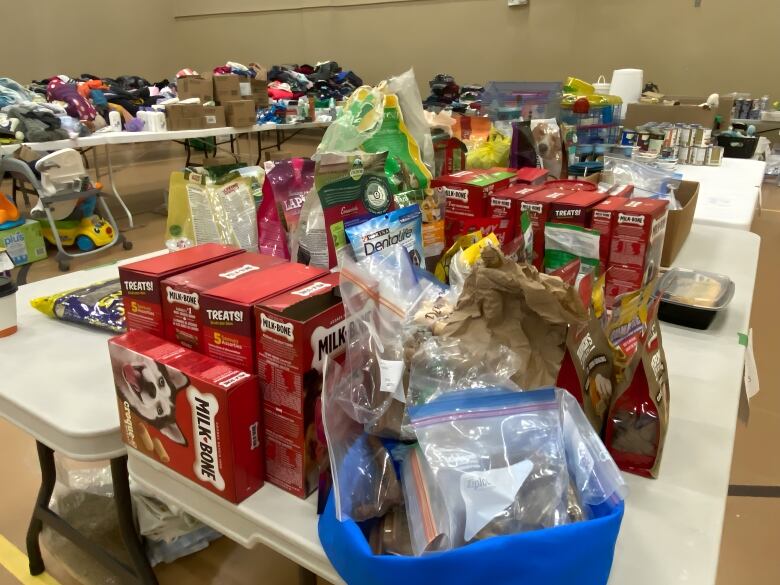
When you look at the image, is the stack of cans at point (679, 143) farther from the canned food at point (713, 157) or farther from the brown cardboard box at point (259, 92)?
the brown cardboard box at point (259, 92)

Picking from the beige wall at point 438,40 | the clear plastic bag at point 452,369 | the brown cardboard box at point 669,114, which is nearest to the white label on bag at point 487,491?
the clear plastic bag at point 452,369

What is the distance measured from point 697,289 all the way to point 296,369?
103cm

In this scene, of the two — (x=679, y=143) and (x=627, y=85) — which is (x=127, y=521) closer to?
(x=679, y=143)

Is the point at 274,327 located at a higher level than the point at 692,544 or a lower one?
higher

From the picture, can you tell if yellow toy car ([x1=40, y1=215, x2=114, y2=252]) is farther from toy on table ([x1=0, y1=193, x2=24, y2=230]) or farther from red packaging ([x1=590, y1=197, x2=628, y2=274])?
red packaging ([x1=590, y1=197, x2=628, y2=274])

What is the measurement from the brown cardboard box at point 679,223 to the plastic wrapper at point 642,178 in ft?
0.12

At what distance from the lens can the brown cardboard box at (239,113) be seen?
15.7 feet

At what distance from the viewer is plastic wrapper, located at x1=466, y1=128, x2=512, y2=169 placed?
173 cm

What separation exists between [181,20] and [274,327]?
12318mm

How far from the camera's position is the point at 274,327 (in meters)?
0.71

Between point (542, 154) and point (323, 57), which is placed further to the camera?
point (323, 57)

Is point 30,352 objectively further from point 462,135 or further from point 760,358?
point 760,358

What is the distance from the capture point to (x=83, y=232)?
3.84 meters

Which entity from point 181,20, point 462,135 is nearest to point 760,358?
point 462,135
